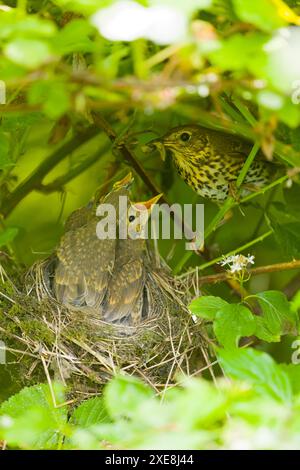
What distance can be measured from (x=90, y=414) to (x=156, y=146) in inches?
59.3

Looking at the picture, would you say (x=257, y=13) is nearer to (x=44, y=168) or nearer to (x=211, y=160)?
(x=211, y=160)

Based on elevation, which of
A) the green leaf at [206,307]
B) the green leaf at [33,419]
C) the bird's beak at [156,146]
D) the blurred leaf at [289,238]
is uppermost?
the bird's beak at [156,146]

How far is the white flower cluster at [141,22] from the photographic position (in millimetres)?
1436

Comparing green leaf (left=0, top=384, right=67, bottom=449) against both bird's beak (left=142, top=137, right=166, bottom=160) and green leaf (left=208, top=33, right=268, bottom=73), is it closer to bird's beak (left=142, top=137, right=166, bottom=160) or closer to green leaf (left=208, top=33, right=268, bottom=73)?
green leaf (left=208, top=33, right=268, bottom=73)

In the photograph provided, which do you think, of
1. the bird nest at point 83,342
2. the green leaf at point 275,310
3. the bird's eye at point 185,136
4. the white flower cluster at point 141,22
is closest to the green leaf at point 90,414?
the bird nest at point 83,342

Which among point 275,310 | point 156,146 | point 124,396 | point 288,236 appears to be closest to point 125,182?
point 156,146

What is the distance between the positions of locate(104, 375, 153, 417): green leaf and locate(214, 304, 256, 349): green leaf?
77 centimetres

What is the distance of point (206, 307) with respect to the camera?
8.26 ft

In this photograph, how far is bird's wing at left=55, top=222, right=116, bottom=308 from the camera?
10.7ft

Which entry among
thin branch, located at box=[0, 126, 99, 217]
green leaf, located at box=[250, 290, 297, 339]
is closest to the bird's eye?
thin branch, located at box=[0, 126, 99, 217]

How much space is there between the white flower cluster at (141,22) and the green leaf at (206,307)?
1143 mm

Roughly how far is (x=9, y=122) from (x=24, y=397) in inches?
34.0

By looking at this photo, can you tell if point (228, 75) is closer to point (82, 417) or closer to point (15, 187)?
point (82, 417)

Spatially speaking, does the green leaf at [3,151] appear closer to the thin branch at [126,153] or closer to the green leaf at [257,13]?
the thin branch at [126,153]
